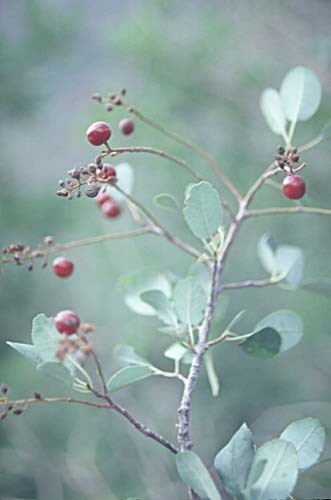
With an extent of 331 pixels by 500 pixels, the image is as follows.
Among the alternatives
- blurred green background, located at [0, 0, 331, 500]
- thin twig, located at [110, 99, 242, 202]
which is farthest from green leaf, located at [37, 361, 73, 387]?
blurred green background, located at [0, 0, 331, 500]

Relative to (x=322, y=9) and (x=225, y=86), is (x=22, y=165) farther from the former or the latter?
(x=322, y=9)

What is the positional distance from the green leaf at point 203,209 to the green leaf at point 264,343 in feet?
0.27

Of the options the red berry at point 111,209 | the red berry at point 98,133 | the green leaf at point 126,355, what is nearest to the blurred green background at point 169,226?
the red berry at point 111,209

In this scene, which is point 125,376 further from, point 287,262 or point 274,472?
point 287,262

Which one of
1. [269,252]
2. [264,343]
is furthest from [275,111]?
[264,343]

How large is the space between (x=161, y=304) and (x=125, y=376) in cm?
10

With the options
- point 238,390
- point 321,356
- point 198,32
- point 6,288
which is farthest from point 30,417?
point 198,32

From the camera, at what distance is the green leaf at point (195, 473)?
0.38m

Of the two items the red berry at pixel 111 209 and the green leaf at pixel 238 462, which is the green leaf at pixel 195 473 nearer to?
the green leaf at pixel 238 462

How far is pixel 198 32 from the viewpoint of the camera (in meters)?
1.35

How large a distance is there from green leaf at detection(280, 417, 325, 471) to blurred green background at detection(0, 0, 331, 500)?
0.60m

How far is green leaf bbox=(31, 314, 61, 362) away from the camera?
0.43 meters

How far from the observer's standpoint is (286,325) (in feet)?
1.69

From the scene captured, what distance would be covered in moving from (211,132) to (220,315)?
0.82 metres
